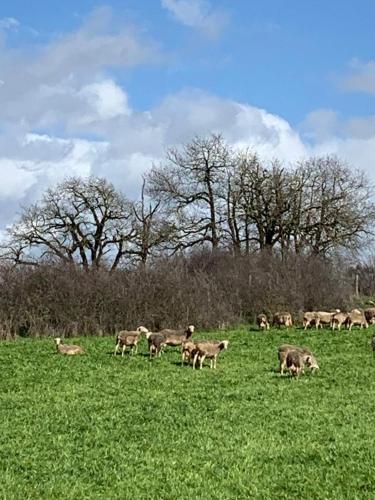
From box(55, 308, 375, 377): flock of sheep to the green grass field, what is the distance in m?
0.48

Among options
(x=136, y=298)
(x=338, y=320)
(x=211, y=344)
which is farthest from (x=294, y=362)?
(x=136, y=298)

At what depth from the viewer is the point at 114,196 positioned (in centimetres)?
5822

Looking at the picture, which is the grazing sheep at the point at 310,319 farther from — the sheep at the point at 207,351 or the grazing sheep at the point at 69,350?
the grazing sheep at the point at 69,350

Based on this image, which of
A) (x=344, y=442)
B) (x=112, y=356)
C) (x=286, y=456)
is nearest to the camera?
(x=286, y=456)

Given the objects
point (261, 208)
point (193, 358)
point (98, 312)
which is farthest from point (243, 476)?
point (261, 208)

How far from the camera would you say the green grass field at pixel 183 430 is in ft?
29.6

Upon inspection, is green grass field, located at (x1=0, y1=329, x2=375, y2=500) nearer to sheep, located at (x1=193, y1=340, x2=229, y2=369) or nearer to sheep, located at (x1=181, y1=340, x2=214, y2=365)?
sheep, located at (x1=193, y1=340, x2=229, y2=369)

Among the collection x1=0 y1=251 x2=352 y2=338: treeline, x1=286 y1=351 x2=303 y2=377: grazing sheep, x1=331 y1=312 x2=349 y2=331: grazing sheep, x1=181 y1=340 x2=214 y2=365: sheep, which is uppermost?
x1=0 y1=251 x2=352 y2=338: treeline

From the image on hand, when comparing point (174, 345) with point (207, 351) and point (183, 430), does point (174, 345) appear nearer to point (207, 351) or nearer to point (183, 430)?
point (207, 351)

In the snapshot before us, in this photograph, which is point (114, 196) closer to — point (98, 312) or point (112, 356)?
point (98, 312)

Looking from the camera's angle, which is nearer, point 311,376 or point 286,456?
point 286,456

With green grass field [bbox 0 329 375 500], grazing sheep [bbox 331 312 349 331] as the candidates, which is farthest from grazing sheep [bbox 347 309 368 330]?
green grass field [bbox 0 329 375 500]

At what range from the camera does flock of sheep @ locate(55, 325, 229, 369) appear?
21.0 m

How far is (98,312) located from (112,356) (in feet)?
42.4
